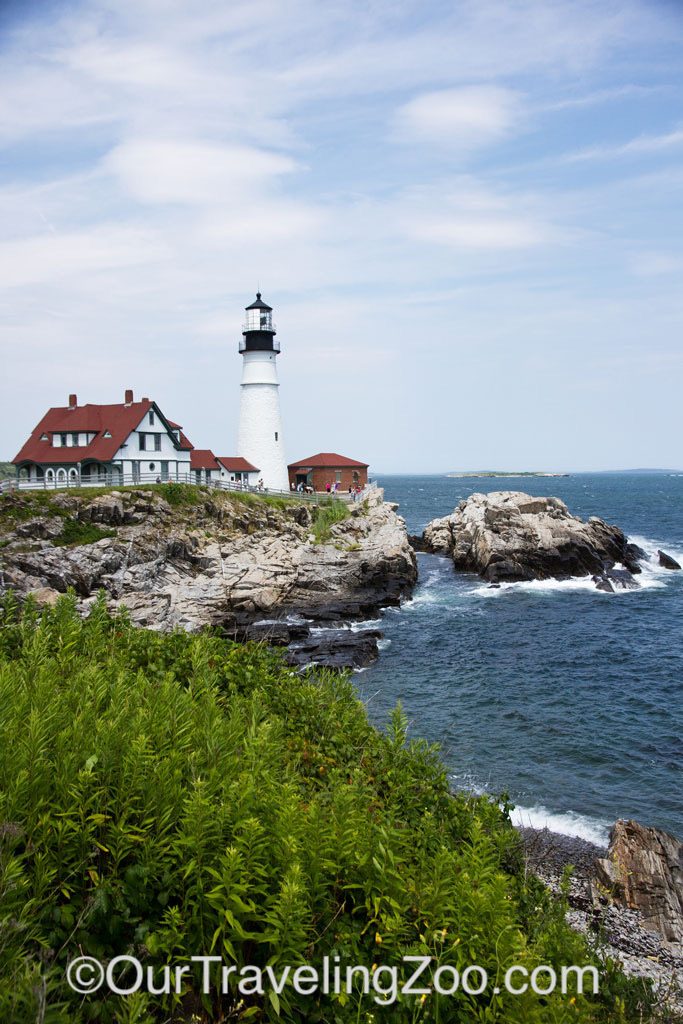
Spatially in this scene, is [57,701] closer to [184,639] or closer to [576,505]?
[184,639]

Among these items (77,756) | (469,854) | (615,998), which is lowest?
(615,998)

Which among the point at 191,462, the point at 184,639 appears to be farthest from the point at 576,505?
the point at 184,639

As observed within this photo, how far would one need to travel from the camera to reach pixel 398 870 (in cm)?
605

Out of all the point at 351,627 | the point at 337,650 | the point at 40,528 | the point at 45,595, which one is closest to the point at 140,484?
the point at 40,528

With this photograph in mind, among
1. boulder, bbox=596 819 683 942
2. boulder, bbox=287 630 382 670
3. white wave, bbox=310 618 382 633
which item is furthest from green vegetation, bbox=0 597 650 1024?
white wave, bbox=310 618 382 633

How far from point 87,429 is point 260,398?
1568cm

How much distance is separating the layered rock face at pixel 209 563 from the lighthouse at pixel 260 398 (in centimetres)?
Answer: 1190

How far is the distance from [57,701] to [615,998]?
6.27m

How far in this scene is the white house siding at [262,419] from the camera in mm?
60094

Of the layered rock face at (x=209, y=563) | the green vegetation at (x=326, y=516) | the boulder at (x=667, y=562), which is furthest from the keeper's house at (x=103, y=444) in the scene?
the boulder at (x=667, y=562)

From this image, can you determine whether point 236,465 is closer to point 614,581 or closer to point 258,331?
point 258,331

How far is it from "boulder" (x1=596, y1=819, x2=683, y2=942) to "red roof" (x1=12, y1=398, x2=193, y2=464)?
4146cm

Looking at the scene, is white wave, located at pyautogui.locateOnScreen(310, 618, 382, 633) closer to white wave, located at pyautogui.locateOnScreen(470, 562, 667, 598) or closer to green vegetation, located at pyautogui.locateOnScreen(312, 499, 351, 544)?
white wave, located at pyautogui.locateOnScreen(470, 562, 667, 598)

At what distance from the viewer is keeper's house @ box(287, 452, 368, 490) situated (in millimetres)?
68875
